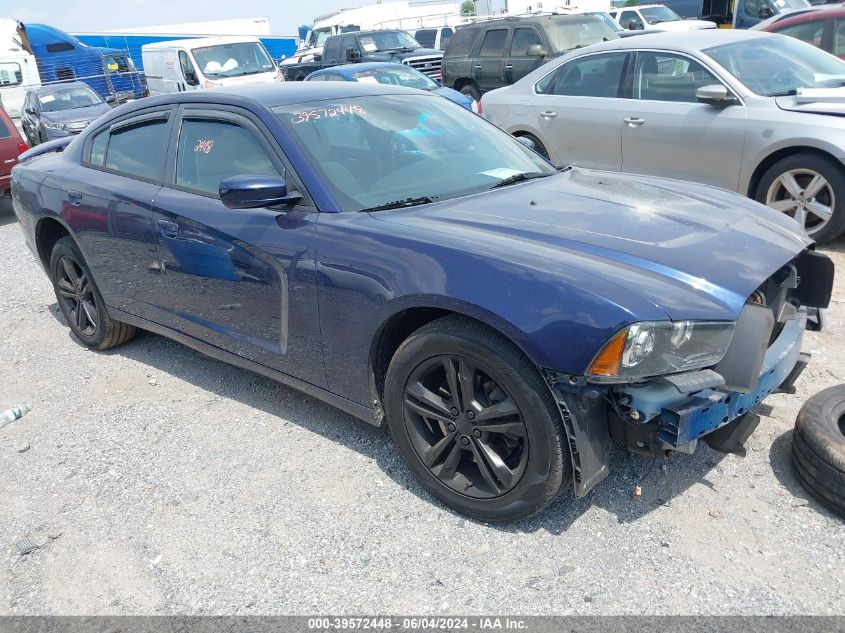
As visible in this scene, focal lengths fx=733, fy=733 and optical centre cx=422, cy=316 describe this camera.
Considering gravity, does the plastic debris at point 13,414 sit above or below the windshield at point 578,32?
below

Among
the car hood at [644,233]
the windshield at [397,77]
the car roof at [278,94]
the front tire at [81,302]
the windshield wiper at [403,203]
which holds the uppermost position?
the car roof at [278,94]

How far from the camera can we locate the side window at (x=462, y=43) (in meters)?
13.9

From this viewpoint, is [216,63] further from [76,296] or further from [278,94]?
[278,94]

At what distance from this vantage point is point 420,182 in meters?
3.41

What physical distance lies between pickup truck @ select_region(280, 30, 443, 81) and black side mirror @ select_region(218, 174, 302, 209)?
614 inches

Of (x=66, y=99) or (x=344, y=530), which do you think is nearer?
(x=344, y=530)

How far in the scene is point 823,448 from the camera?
2820 millimetres

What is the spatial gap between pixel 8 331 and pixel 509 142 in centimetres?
412

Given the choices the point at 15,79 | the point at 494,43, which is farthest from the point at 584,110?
the point at 15,79

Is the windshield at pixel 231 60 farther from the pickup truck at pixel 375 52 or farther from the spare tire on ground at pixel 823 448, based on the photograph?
the spare tire on ground at pixel 823 448

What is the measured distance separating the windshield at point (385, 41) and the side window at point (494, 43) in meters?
5.91

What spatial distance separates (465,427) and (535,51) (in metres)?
11.2

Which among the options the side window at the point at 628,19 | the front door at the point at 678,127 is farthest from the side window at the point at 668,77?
the side window at the point at 628,19

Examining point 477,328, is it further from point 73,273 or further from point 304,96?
point 73,273
